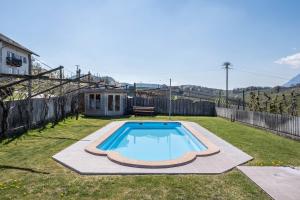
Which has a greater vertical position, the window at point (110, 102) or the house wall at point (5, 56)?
the house wall at point (5, 56)

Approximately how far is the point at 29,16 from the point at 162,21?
676 centimetres

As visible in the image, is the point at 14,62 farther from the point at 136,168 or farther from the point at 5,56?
the point at 136,168

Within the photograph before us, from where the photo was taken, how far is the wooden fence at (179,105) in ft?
75.5

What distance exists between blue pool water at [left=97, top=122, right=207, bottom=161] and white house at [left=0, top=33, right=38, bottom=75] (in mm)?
18433

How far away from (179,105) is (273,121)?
10999 millimetres

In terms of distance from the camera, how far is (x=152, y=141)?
1266 cm

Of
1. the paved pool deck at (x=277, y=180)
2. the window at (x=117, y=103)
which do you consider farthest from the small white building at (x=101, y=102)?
the paved pool deck at (x=277, y=180)

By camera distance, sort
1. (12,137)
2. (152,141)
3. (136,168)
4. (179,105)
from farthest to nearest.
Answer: (179,105)
(152,141)
(12,137)
(136,168)

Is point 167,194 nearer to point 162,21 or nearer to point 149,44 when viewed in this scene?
point 162,21

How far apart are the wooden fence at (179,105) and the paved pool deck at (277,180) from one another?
16.4m

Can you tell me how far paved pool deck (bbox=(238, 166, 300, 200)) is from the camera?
4857 mm

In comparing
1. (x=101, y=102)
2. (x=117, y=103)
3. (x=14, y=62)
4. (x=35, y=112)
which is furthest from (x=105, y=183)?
(x=14, y=62)

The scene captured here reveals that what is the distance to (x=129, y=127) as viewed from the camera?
52.4 feet

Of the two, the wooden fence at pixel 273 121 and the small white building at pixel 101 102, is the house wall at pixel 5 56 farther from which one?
the wooden fence at pixel 273 121
